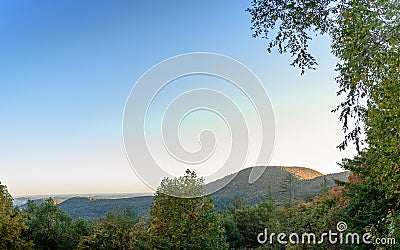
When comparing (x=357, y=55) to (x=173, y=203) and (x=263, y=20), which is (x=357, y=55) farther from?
(x=173, y=203)

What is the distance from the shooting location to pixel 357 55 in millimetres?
2934

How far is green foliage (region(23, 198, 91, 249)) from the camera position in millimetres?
21625

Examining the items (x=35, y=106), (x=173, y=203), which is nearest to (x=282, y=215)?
(x=173, y=203)

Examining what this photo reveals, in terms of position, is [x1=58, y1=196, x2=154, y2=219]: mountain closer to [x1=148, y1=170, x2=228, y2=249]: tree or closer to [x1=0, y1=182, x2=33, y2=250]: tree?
[x1=0, y1=182, x2=33, y2=250]: tree

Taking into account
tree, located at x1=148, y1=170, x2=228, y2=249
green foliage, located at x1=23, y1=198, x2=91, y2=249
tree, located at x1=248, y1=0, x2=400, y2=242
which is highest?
tree, located at x1=248, y1=0, x2=400, y2=242

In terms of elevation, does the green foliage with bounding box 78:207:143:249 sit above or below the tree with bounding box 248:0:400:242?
below

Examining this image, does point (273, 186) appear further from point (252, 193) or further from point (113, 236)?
point (113, 236)

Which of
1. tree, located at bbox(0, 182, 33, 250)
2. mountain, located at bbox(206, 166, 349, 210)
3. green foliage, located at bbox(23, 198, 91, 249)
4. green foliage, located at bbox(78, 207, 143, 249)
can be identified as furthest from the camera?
mountain, located at bbox(206, 166, 349, 210)

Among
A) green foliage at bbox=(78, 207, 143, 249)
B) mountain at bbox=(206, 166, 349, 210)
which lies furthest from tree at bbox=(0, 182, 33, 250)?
mountain at bbox=(206, 166, 349, 210)

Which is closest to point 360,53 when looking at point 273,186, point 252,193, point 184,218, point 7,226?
point 184,218

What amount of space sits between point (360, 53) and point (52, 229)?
2309 centimetres

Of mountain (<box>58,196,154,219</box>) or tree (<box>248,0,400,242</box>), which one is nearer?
tree (<box>248,0,400,242</box>)

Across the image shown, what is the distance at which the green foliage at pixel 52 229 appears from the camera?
21.6 metres

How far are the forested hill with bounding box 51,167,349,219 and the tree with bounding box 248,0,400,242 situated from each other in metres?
35.4
